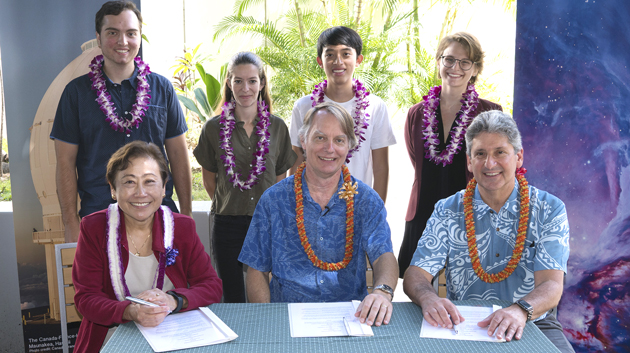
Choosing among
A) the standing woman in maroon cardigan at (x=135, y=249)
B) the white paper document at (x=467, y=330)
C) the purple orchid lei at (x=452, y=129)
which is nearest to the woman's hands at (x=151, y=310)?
the standing woman in maroon cardigan at (x=135, y=249)

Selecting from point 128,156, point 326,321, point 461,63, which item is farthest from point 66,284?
point 461,63

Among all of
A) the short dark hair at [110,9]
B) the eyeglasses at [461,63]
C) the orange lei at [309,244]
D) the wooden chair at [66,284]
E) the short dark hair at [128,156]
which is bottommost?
the wooden chair at [66,284]

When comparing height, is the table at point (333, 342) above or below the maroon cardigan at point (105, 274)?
below

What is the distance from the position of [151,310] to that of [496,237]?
1380 millimetres

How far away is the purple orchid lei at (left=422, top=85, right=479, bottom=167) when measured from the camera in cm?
299

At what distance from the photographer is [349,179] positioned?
2242 millimetres

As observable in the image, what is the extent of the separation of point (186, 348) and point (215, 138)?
5.90 feet

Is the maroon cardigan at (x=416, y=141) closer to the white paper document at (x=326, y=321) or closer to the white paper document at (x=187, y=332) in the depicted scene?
the white paper document at (x=326, y=321)

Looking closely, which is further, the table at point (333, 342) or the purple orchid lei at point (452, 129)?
the purple orchid lei at point (452, 129)

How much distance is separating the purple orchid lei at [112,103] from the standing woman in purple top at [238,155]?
454 mm

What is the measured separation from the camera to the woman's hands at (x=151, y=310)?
1738 millimetres

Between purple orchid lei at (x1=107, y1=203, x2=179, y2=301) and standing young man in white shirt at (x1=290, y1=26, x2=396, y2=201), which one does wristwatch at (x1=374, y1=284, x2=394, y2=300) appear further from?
standing young man in white shirt at (x1=290, y1=26, x2=396, y2=201)

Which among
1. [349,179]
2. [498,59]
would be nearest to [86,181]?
[349,179]

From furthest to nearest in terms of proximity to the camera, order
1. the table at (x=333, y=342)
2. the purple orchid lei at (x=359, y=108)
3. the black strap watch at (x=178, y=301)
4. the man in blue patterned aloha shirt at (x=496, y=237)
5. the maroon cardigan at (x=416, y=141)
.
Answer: the purple orchid lei at (x=359, y=108), the maroon cardigan at (x=416, y=141), the man in blue patterned aloha shirt at (x=496, y=237), the black strap watch at (x=178, y=301), the table at (x=333, y=342)
